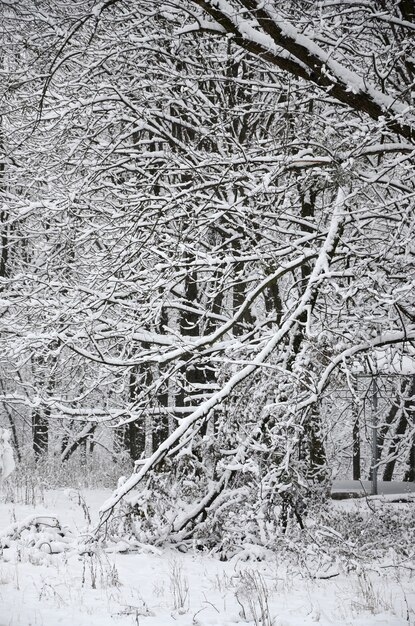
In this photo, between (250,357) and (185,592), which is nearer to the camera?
(185,592)

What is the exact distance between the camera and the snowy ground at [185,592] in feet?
14.2

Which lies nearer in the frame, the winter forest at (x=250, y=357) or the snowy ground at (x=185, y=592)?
the snowy ground at (x=185, y=592)

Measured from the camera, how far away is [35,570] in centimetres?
554

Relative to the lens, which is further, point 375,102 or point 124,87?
point 124,87

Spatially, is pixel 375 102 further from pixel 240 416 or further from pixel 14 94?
pixel 14 94

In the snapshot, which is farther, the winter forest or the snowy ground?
the winter forest

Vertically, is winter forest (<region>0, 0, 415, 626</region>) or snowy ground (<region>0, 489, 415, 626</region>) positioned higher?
winter forest (<region>0, 0, 415, 626</region>)

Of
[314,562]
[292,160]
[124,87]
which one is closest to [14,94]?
[124,87]

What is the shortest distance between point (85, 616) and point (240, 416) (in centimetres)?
255

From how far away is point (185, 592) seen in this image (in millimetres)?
5008

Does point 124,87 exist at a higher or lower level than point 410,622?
higher

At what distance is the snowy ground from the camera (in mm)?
4328

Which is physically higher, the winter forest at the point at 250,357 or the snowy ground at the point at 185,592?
the winter forest at the point at 250,357

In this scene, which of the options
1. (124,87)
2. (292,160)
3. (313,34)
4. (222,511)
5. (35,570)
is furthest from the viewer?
(124,87)
